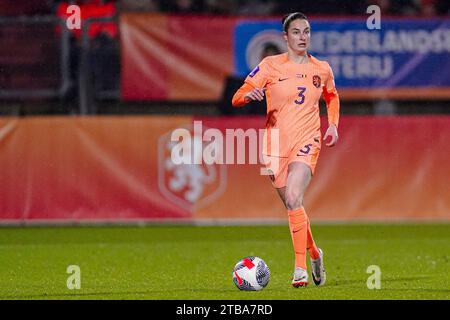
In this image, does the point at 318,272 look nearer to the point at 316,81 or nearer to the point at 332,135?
the point at 332,135

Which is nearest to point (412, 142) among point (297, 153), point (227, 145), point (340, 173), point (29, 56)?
point (340, 173)

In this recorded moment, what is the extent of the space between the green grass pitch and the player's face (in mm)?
1927

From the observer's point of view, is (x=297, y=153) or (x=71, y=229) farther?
(x=71, y=229)

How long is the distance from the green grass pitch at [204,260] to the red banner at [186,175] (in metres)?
0.26

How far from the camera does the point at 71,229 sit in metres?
16.5

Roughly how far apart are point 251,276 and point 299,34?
1946mm

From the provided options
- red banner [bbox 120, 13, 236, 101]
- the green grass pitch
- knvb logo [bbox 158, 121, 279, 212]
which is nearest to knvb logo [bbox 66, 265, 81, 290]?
the green grass pitch

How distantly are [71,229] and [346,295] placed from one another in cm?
715

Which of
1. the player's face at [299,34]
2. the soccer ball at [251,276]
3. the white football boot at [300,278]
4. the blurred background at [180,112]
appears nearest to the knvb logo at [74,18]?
the blurred background at [180,112]

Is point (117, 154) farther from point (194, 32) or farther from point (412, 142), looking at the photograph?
point (412, 142)

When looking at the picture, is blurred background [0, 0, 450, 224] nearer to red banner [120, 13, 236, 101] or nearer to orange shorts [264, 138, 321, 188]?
red banner [120, 13, 236, 101]

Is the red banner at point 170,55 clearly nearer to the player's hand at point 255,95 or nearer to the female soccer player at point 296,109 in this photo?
the female soccer player at point 296,109

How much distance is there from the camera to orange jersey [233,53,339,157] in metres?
10.5

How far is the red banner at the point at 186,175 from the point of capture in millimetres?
16672
